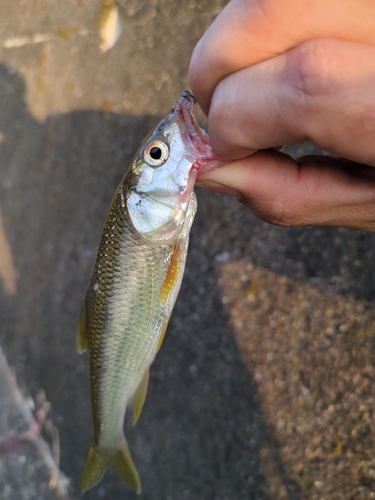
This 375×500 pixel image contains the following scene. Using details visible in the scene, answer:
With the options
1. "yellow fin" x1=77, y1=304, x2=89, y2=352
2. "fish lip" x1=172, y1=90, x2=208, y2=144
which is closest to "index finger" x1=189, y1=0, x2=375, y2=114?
"fish lip" x1=172, y1=90, x2=208, y2=144

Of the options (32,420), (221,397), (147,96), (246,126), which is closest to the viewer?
(246,126)

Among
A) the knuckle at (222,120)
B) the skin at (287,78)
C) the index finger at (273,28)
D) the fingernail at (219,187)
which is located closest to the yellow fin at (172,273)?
the fingernail at (219,187)

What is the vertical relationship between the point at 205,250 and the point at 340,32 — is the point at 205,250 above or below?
below

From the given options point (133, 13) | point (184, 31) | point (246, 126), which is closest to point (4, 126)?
point (133, 13)

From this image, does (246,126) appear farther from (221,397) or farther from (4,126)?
(4,126)

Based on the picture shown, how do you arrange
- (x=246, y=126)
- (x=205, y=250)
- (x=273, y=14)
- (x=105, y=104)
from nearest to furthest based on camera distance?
(x=273, y=14) < (x=246, y=126) < (x=205, y=250) < (x=105, y=104)

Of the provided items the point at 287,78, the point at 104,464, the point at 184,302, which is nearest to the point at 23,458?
the point at 104,464

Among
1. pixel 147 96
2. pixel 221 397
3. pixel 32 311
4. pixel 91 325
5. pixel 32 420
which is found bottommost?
pixel 32 420
